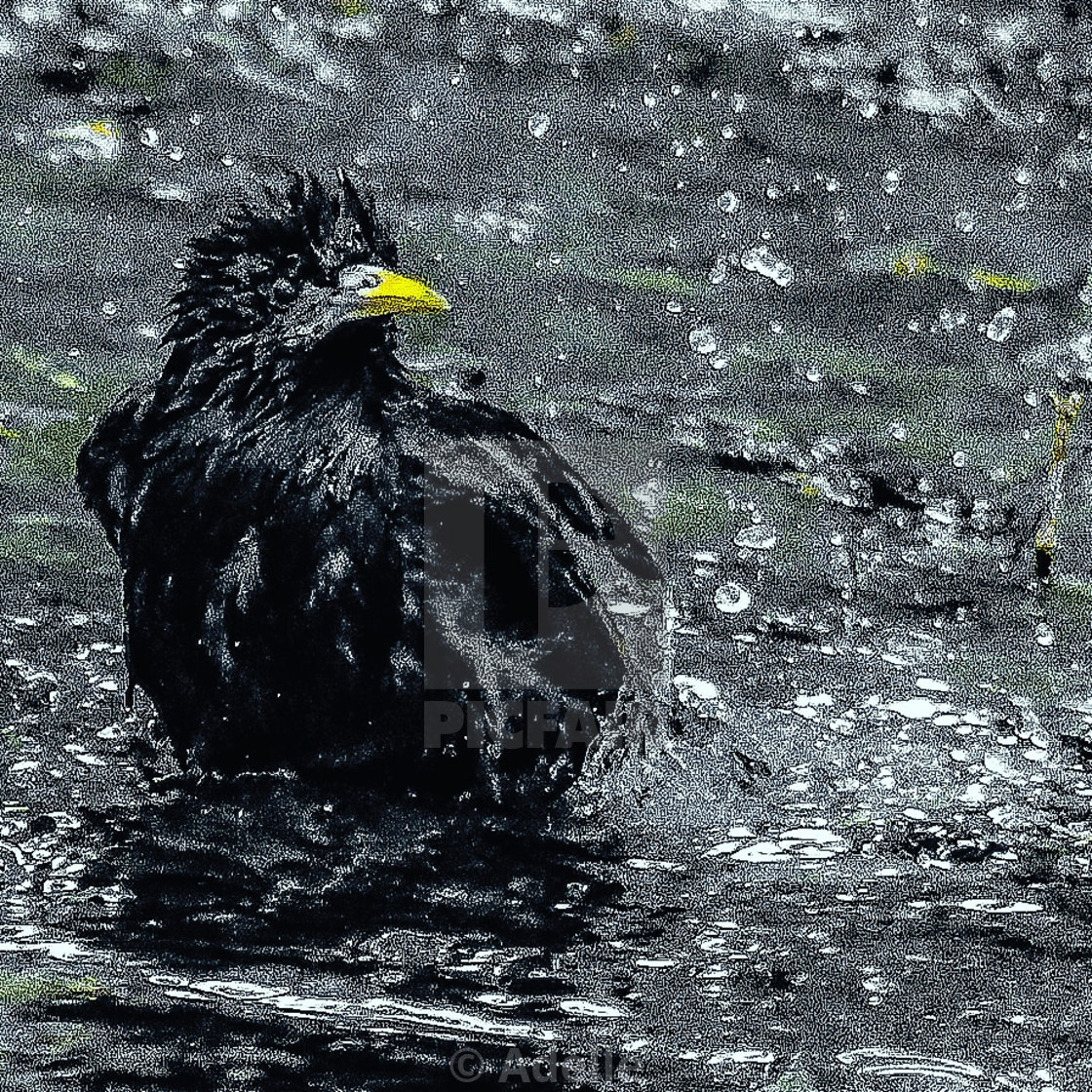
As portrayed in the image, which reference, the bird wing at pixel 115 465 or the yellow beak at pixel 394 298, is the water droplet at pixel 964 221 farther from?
the bird wing at pixel 115 465

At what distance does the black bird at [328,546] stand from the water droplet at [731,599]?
36 centimetres

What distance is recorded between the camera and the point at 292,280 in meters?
4.37

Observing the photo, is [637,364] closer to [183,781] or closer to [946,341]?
[946,341]

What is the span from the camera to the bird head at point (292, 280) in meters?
4.33

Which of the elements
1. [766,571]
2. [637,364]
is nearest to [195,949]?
[766,571]

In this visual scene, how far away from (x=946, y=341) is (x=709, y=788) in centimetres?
189

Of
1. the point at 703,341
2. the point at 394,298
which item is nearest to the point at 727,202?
the point at 703,341

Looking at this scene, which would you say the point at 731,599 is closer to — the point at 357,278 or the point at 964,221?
the point at 357,278

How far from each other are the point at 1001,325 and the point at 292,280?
2266 millimetres

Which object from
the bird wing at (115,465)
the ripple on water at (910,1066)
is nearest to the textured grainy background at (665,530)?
the ripple on water at (910,1066)

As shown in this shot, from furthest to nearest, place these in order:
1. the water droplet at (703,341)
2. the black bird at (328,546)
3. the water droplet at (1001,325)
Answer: the water droplet at (1001,325) → the water droplet at (703,341) → the black bird at (328,546)

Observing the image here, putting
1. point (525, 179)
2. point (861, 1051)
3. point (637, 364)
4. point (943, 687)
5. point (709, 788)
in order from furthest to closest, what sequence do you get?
point (525, 179)
point (637, 364)
point (943, 687)
point (709, 788)
point (861, 1051)

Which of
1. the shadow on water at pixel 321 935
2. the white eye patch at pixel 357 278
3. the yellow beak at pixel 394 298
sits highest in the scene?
the white eye patch at pixel 357 278

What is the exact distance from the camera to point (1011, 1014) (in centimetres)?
351
